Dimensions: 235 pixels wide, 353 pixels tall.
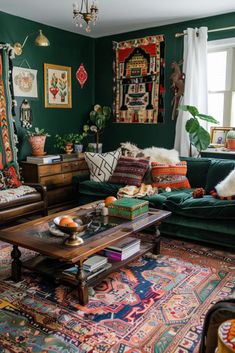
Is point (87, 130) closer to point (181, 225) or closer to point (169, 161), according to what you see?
point (169, 161)

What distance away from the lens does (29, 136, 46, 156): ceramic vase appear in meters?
4.33

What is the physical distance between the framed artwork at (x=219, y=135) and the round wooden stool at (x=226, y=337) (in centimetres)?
336

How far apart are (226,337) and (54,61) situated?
173 inches

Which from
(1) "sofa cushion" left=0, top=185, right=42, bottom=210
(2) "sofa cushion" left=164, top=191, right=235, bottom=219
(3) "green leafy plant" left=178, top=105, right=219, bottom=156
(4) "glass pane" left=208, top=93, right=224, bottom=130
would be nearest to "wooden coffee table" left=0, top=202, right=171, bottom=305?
(2) "sofa cushion" left=164, top=191, right=235, bottom=219

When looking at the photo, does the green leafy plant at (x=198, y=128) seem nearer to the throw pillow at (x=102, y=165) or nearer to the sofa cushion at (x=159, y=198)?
the sofa cushion at (x=159, y=198)

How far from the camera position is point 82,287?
2.20 meters

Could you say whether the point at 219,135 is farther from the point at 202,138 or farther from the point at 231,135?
the point at 202,138

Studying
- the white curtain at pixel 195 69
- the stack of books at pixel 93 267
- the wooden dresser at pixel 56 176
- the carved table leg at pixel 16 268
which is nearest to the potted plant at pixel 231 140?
the white curtain at pixel 195 69

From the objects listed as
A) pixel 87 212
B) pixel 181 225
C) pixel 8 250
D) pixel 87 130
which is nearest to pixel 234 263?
pixel 181 225

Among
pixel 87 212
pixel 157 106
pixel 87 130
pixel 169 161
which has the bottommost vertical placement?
pixel 87 212

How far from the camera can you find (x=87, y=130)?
5.36 m

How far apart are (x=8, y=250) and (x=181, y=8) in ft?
→ 10.8

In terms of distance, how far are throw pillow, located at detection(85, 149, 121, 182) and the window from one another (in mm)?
1471

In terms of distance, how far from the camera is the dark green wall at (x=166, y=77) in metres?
4.24
